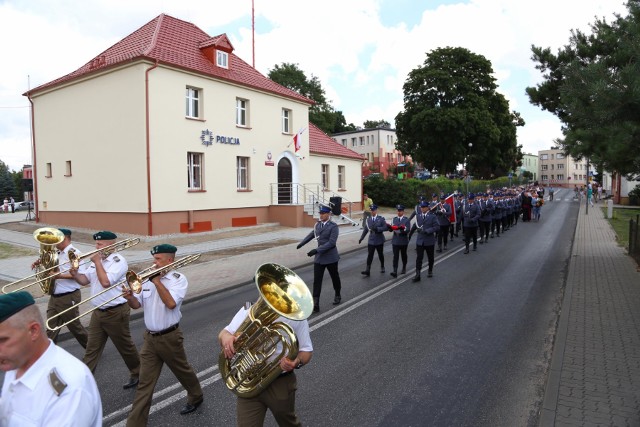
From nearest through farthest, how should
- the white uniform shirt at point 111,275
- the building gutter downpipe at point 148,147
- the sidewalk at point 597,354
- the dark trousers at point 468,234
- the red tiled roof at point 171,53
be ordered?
the sidewalk at point 597,354
the white uniform shirt at point 111,275
the dark trousers at point 468,234
the building gutter downpipe at point 148,147
the red tiled roof at point 171,53

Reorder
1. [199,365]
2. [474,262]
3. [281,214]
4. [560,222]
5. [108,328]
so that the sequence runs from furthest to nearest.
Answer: [560,222] → [281,214] → [474,262] → [199,365] → [108,328]

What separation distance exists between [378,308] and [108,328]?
16.2 ft

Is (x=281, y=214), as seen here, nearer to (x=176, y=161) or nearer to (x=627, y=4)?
(x=176, y=161)

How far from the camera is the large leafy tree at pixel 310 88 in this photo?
4822cm

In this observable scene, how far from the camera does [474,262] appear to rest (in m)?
13.5

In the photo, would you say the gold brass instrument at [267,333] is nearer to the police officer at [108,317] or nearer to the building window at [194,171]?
the police officer at [108,317]

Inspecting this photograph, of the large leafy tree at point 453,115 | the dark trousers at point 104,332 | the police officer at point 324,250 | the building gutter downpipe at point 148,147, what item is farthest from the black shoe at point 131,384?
the large leafy tree at point 453,115

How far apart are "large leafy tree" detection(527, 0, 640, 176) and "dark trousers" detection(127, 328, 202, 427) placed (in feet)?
23.3

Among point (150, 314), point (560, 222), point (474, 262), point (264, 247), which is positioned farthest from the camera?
point (560, 222)

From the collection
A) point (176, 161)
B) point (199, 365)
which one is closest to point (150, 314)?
point (199, 365)

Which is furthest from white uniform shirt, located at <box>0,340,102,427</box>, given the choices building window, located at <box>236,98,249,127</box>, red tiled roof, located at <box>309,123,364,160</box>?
red tiled roof, located at <box>309,123,364,160</box>

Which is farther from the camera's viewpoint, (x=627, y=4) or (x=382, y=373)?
(x=627, y=4)

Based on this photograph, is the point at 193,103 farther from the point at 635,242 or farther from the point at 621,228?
the point at 621,228

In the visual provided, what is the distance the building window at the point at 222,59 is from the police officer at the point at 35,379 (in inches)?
883
